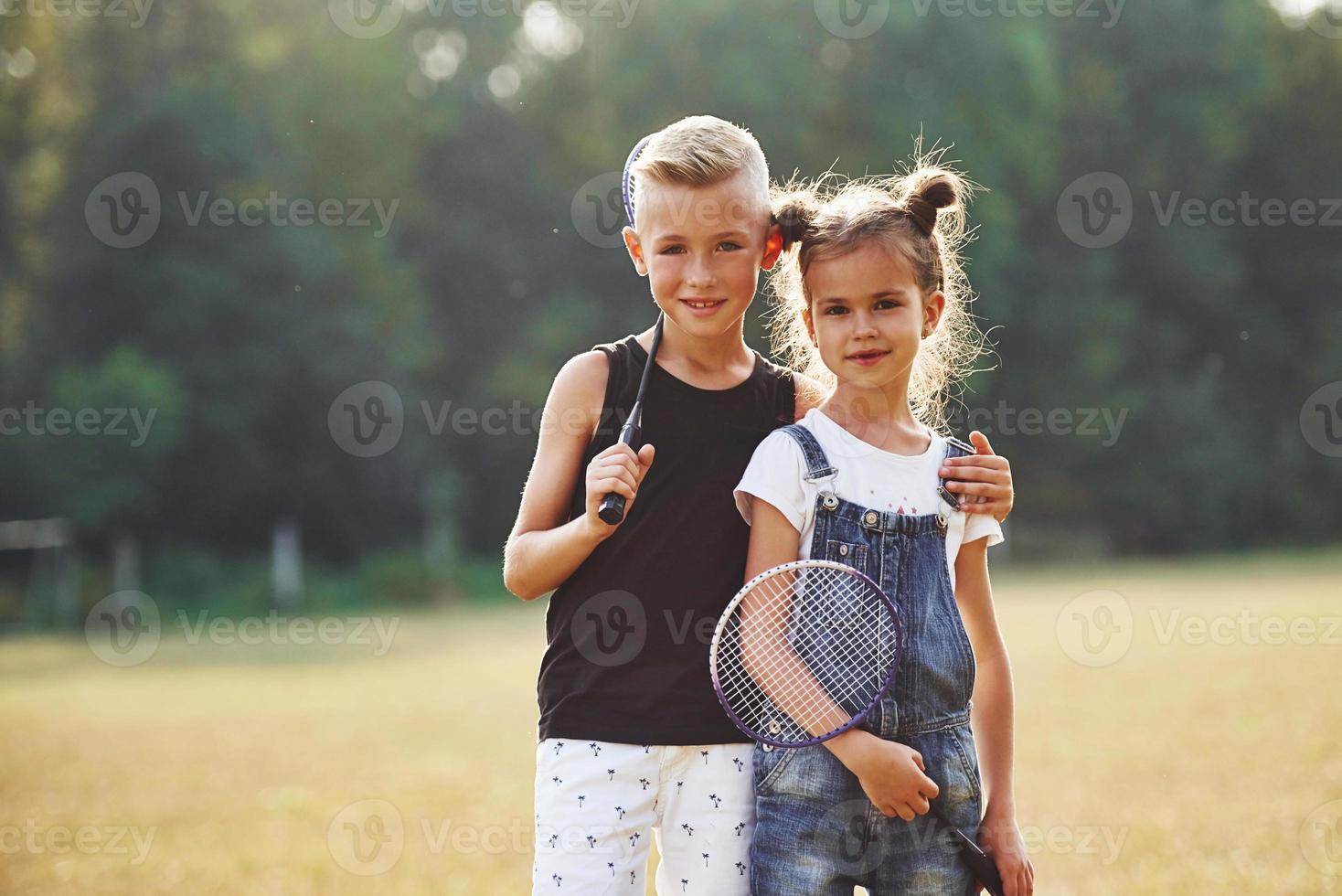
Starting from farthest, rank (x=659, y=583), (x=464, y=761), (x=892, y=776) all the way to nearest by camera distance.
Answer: (x=464, y=761), (x=659, y=583), (x=892, y=776)

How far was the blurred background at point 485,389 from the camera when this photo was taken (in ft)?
25.5

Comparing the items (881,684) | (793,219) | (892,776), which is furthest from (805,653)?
(793,219)

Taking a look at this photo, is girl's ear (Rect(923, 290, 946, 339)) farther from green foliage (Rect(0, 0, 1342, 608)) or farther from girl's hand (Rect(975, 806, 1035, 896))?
green foliage (Rect(0, 0, 1342, 608))

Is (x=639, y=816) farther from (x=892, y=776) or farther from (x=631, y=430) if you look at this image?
(x=631, y=430)

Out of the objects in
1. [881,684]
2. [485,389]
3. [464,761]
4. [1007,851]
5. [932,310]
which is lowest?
[464,761]

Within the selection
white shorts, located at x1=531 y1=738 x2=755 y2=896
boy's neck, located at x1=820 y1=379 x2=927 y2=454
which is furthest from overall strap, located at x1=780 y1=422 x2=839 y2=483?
white shorts, located at x1=531 y1=738 x2=755 y2=896

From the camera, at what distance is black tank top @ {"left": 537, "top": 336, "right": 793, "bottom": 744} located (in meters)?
2.95

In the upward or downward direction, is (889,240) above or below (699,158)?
below

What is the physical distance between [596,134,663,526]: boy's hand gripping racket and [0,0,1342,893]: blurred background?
3.28 metres

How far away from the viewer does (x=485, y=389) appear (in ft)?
96.8

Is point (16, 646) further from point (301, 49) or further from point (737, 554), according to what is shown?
point (737, 554)

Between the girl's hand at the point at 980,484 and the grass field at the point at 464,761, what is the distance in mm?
2976

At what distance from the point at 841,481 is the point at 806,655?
1.17 feet

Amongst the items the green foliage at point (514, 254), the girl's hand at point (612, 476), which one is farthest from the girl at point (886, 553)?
Result: the green foliage at point (514, 254)
